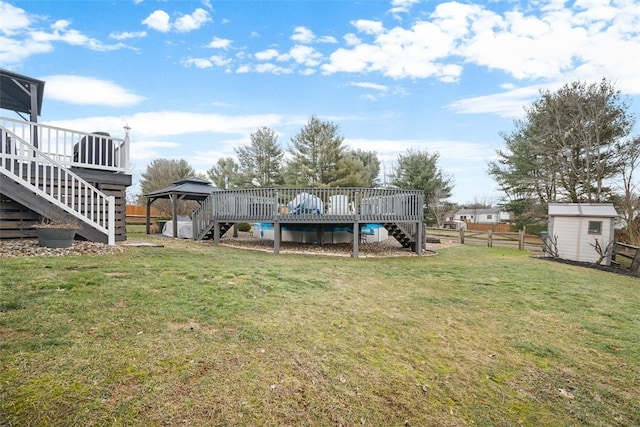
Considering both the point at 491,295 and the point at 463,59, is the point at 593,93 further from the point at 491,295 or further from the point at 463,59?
the point at 491,295

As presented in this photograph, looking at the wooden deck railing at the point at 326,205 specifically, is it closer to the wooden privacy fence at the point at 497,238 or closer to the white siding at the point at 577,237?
the white siding at the point at 577,237

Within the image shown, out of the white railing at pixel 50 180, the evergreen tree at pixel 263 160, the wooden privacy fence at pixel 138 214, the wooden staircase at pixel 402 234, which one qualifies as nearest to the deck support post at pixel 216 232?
the white railing at pixel 50 180

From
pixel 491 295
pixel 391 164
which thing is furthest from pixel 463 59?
pixel 391 164

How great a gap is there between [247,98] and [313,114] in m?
11.6

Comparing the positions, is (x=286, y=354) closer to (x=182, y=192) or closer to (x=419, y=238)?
(x=419, y=238)

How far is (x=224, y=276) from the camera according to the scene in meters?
5.15

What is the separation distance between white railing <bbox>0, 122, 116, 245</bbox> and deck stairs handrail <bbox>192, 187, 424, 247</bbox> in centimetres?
422

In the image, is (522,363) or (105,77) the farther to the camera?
(105,77)

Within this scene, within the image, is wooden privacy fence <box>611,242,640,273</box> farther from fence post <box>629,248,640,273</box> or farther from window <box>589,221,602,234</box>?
window <box>589,221,602,234</box>

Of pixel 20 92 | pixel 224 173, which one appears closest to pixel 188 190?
pixel 20 92

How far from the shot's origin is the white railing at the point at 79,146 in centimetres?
713

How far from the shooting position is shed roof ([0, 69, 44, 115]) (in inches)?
310

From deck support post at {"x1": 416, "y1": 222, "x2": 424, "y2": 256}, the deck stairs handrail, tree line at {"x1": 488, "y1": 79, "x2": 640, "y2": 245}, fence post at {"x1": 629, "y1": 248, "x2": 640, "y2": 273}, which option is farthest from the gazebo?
tree line at {"x1": 488, "y1": 79, "x2": 640, "y2": 245}

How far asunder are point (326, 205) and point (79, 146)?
6812mm
